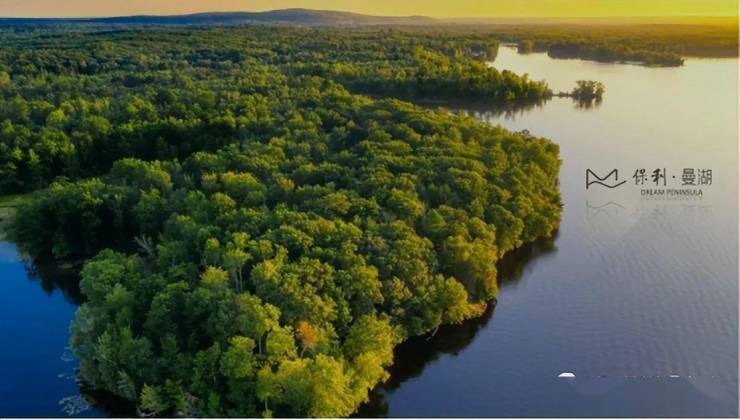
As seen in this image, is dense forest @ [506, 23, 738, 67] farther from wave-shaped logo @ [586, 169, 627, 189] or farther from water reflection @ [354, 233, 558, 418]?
water reflection @ [354, 233, 558, 418]

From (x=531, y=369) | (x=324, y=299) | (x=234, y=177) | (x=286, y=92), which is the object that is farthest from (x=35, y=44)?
(x=531, y=369)

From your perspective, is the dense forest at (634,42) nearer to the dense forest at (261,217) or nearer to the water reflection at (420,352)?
the dense forest at (261,217)

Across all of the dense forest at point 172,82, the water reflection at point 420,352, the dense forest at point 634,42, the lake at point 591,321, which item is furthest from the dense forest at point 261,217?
the dense forest at point 634,42

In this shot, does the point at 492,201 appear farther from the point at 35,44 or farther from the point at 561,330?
the point at 35,44

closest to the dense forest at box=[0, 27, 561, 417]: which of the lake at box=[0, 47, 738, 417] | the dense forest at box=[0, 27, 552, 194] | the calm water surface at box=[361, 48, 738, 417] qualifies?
the dense forest at box=[0, 27, 552, 194]

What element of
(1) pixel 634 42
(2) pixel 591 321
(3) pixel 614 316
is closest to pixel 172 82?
(2) pixel 591 321

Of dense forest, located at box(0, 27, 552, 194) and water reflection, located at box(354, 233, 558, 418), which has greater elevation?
dense forest, located at box(0, 27, 552, 194)
